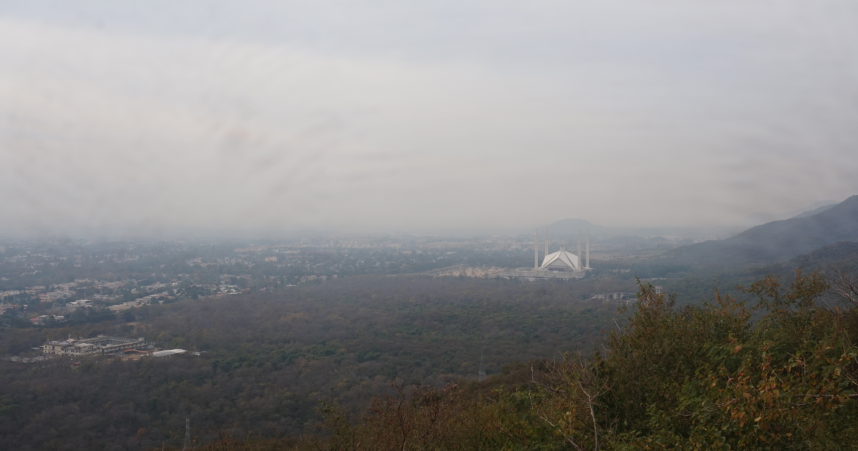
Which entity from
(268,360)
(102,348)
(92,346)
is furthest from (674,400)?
(92,346)

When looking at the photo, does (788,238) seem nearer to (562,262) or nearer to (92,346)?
(562,262)

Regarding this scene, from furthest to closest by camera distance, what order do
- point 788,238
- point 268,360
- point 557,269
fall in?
point 557,269
point 788,238
point 268,360

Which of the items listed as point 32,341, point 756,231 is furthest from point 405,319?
point 756,231

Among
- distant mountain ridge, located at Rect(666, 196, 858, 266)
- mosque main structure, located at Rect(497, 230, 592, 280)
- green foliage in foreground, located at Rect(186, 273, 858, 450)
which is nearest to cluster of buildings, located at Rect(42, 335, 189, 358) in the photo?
green foliage in foreground, located at Rect(186, 273, 858, 450)

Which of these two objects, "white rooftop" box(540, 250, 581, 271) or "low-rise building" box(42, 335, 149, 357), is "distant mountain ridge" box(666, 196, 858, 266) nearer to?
"white rooftop" box(540, 250, 581, 271)

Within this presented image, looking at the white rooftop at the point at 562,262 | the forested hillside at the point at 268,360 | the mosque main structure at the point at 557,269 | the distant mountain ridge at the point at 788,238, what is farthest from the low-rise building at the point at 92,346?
the white rooftop at the point at 562,262

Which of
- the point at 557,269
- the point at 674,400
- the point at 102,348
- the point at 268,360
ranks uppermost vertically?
the point at 674,400
